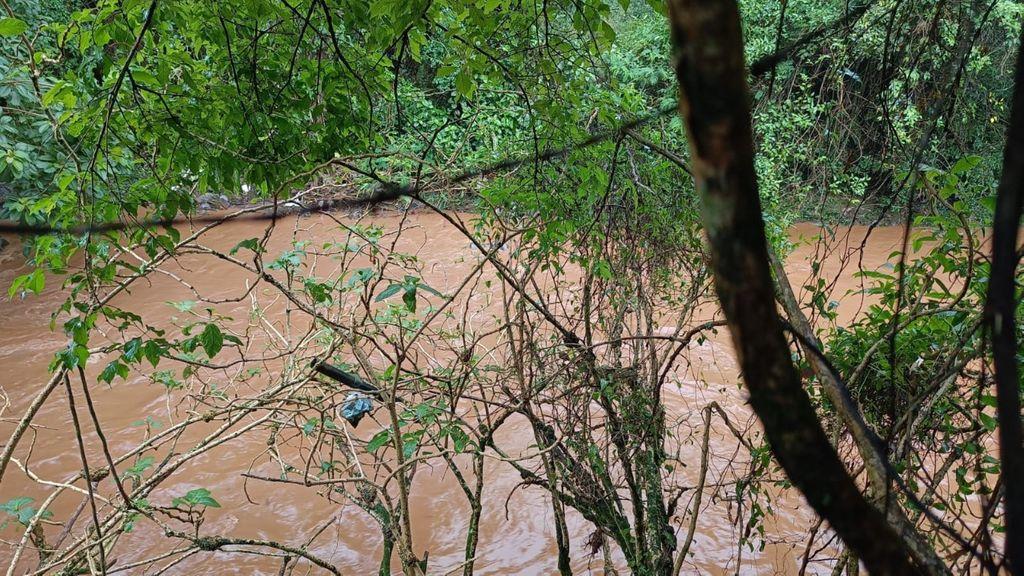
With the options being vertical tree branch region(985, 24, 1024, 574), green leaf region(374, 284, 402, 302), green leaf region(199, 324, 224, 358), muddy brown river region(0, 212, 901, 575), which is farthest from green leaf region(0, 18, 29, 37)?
vertical tree branch region(985, 24, 1024, 574)

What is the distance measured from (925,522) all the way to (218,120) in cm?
256

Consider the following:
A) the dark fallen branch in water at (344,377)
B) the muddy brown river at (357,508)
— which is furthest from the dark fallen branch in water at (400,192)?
the muddy brown river at (357,508)

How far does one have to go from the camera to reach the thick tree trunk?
45cm

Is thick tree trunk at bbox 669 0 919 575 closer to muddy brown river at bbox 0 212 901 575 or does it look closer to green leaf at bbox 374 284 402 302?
green leaf at bbox 374 284 402 302

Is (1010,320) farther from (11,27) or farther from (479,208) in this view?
(479,208)

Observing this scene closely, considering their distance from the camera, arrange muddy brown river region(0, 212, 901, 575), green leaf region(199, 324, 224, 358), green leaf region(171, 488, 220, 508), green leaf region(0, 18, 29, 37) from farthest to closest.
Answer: muddy brown river region(0, 212, 901, 575) < green leaf region(171, 488, 220, 508) < green leaf region(199, 324, 224, 358) < green leaf region(0, 18, 29, 37)

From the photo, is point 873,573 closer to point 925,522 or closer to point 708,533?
point 925,522

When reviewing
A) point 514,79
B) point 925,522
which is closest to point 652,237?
point 514,79

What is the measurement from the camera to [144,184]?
6.14 ft

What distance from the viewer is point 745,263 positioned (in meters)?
0.48

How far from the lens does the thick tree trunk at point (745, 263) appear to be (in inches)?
17.9

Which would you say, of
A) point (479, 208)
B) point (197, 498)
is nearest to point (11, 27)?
point (197, 498)

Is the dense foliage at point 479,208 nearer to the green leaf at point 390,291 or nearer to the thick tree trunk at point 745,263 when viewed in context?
the green leaf at point 390,291

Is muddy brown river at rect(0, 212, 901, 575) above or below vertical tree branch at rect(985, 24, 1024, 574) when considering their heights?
above
